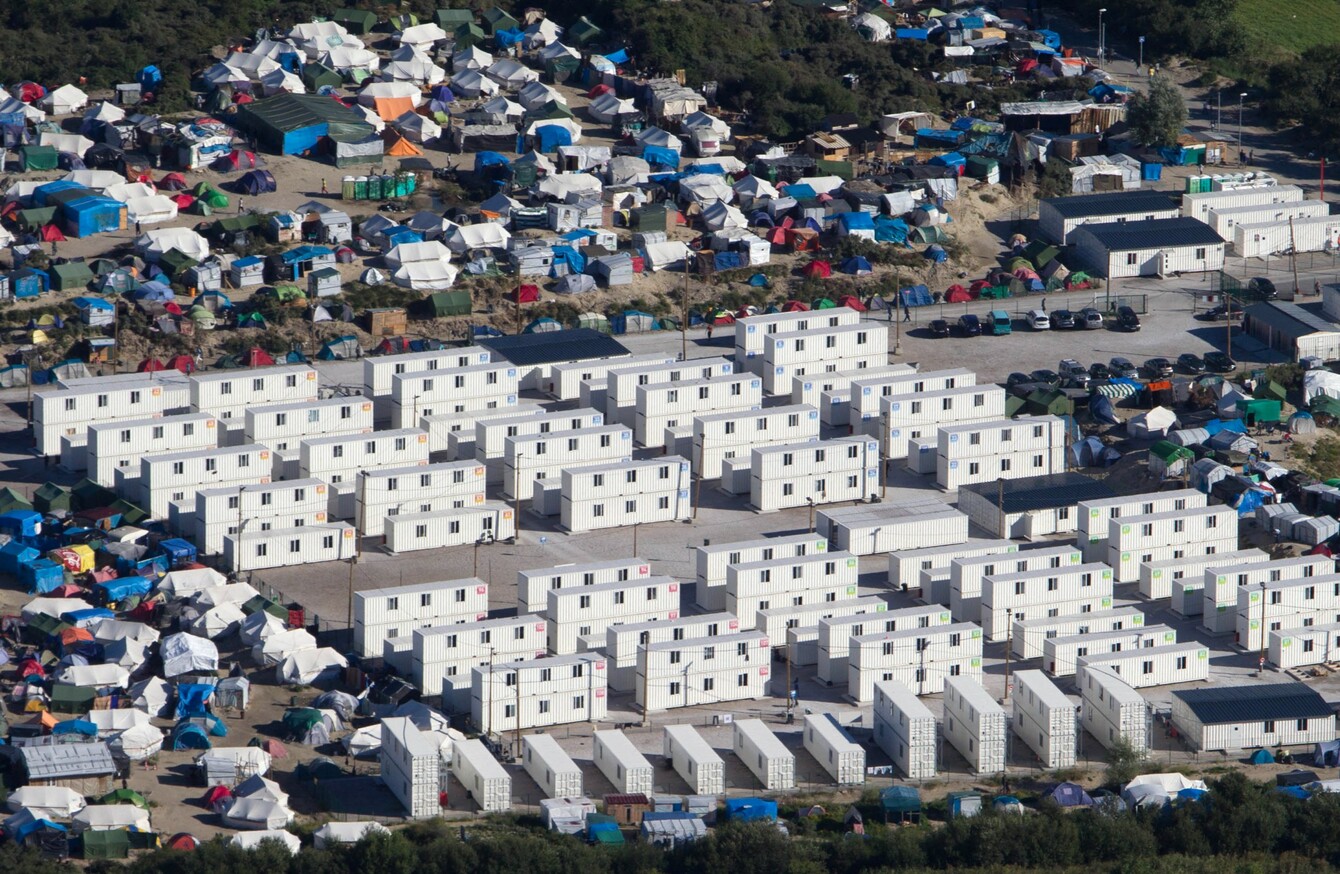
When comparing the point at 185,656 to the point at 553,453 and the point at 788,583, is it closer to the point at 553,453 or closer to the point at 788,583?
the point at 788,583

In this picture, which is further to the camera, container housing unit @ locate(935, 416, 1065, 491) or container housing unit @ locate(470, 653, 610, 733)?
container housing unit @ locate(935, 416, 1065, 491)

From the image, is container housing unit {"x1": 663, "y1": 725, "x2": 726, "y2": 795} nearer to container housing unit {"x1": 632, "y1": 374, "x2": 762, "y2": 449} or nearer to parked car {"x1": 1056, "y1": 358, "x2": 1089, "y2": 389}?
container housing unit {"x1": 632, "y1": 374, "x2": 762, "y2": 449}

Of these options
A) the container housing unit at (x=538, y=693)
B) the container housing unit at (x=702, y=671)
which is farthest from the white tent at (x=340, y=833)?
the container housing unit at (x=702, y=671)

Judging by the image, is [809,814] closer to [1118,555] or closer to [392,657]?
[392,657]

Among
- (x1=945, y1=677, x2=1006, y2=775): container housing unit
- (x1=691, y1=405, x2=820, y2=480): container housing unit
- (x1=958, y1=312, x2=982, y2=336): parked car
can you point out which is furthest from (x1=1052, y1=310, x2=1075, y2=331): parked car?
(x1=945, y1=677, x2=1006, y2=775): container housing unit

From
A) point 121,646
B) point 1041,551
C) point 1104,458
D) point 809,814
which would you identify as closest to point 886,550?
point 1041,551

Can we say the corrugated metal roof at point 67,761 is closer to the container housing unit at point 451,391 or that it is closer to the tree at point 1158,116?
the container housing unit at point 451,391

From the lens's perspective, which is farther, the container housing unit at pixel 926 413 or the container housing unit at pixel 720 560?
the container housing unit at pixel 926 413
